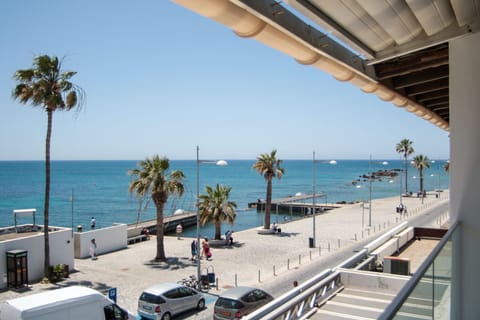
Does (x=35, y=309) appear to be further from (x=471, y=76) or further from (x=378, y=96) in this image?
(x=471, y=76)

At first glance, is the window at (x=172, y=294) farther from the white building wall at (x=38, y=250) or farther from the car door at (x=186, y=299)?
the white building wall at (x=38, y=250)

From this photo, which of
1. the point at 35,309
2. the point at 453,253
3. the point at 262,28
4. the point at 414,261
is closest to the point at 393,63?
the point at 453,253

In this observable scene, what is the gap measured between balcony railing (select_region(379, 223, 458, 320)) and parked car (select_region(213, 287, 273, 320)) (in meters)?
10.9

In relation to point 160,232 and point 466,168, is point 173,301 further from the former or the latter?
point 466,168

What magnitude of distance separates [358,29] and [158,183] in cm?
2229

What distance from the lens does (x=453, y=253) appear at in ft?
16.9

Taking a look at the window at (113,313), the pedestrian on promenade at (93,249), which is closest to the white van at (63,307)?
the window at (113,313)

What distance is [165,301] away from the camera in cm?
1599

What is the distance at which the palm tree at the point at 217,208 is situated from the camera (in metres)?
32.2

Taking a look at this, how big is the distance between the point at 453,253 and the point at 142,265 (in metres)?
22.5

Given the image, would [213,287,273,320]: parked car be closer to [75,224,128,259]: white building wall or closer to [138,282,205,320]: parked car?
[138,282,205,320]: parked car

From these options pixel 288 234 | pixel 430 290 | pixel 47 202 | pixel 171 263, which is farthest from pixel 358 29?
pixel 288 234

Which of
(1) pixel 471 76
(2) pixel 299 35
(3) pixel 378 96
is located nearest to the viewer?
(2) pixel 299 35

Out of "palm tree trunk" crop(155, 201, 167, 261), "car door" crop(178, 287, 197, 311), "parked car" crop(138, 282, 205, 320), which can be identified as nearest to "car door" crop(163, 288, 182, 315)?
"parked car" crop(138, 282, 205, 320)
